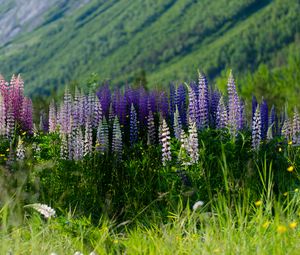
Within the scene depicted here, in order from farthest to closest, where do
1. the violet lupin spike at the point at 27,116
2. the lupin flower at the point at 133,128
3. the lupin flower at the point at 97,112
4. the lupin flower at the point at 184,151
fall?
the violet lupin spike at the point at 27,116, the lupin flower at the point at 97,112, the lupin flower at the point at 133,128, the lupin flower at the point at 184,151

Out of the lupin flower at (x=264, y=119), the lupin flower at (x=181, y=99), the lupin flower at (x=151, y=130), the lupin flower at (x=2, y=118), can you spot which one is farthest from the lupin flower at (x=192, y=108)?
the lupin flower at (x=2, y=118)

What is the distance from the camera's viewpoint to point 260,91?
321 feet

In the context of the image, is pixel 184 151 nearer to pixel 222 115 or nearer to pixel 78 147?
pixel 222 115

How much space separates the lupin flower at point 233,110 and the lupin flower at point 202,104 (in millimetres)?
380

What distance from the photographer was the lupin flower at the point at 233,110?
29.9 ft

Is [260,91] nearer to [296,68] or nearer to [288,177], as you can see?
[296,68]

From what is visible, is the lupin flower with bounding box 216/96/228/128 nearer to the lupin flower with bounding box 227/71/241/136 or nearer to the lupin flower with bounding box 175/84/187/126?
the lupin flower with bounding box 227/71/241/136

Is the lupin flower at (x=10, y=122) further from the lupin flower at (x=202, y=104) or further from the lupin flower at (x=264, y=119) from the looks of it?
the lupin flower at (x=264, y=119)

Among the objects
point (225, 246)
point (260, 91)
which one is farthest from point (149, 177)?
point (260, 91)

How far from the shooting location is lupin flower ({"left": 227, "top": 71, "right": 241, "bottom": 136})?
9.12m

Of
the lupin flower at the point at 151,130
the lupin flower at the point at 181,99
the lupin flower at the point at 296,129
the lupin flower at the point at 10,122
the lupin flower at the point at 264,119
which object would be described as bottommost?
the lupin flower at the point at 296,129

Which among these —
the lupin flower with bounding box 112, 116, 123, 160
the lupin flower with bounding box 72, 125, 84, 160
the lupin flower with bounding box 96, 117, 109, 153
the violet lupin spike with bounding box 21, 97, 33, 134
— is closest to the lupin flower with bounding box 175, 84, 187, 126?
the lupin flower with bounding box 112, 116, 123, 160

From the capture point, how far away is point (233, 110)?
928 centimetres

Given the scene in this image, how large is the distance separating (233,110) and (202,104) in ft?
1.68
